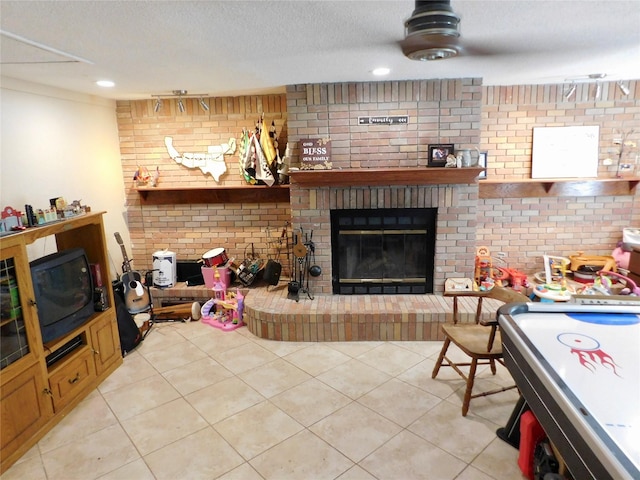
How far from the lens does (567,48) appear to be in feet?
8.41

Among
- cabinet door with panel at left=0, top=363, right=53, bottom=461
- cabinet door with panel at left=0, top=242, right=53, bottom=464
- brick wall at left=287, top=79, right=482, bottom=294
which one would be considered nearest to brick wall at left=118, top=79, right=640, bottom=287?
brick wall at left=287, top=79, right=482, bottom=294

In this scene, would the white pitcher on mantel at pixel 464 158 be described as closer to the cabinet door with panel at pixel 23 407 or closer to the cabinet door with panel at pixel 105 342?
the cabinet door with panel at pixel 105 342

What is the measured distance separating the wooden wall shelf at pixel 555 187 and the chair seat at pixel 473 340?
1.92m

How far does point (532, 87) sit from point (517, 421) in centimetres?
330

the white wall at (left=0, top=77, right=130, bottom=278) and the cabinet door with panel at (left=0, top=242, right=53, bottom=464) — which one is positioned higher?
the white wall at (left=0, top=77, right=130, bottom=278)

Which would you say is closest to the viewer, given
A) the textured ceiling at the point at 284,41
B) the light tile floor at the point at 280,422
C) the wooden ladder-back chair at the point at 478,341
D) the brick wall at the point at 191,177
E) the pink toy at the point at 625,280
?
the textured ceiling at the point at 284,41

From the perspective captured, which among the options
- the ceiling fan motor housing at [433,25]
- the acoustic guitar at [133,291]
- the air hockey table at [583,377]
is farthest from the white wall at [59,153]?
the air hockey table at [583,377]

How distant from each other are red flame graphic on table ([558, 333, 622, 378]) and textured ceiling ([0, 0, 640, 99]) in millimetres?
1575

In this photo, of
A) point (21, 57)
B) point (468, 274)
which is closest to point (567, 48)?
point (468, 274)

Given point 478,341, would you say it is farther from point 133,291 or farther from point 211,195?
point 133,291

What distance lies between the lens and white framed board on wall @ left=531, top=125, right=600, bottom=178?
4078 mm

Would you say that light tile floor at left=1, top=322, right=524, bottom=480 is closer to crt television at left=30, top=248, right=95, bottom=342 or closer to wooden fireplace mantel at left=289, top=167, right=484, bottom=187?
crt television at left=30, top=248, right=95, bottom=342

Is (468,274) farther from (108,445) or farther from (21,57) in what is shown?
(21,57)

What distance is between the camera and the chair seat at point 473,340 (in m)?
2.40
